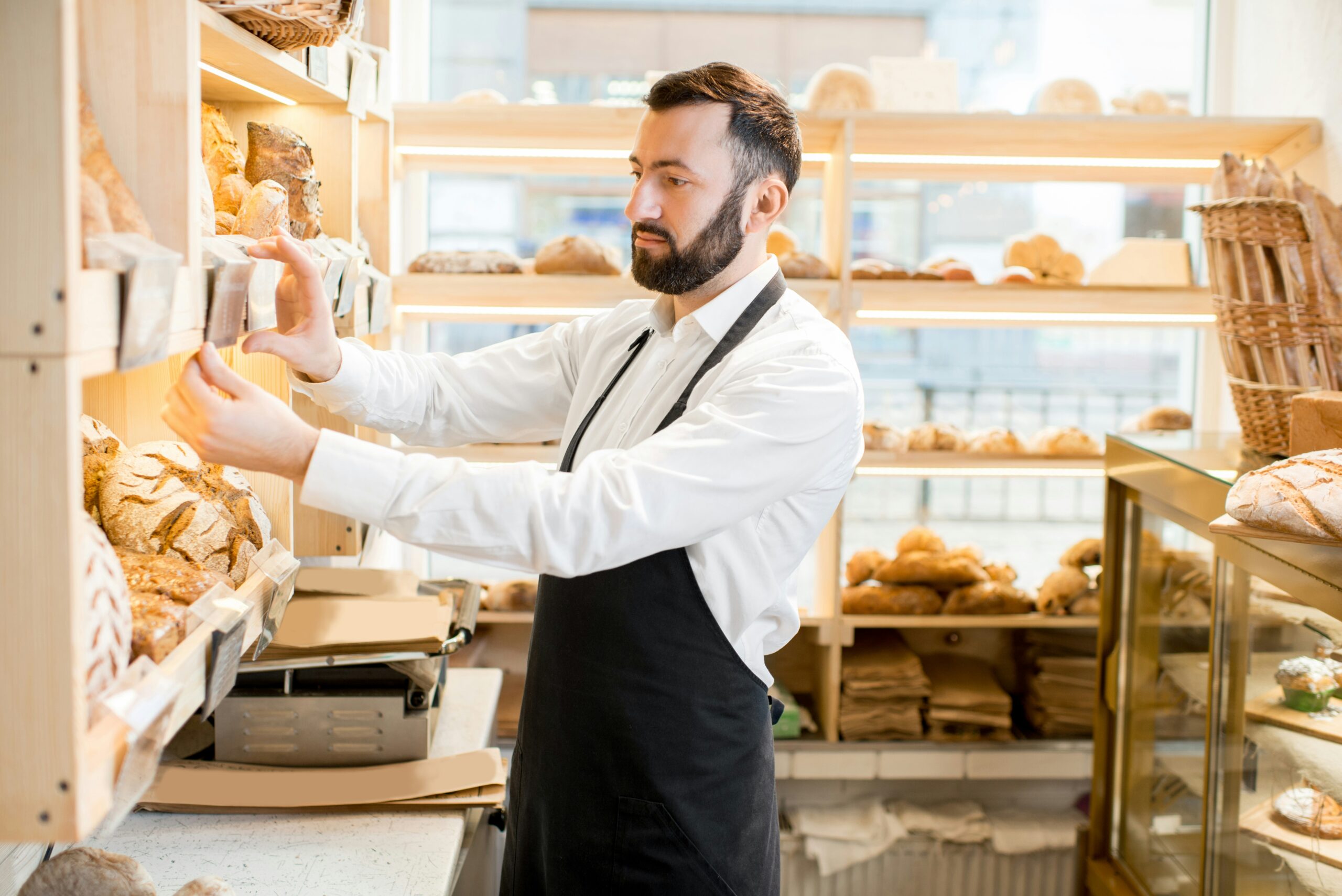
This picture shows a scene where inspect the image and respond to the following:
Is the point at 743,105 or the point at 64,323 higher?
the point at 743,105

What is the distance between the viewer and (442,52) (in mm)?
3285

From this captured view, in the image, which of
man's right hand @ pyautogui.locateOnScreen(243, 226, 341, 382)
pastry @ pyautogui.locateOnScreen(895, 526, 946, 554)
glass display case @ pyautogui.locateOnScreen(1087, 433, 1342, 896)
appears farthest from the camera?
pastry @ pyautogui.locateOnScreen(895, 526, 946, 554)

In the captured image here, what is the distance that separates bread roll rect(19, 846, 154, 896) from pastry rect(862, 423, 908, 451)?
6.79ft

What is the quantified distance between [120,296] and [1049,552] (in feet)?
10.5

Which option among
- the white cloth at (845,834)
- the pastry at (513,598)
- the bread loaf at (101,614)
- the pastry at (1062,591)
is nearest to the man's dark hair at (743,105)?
the bread loaf at (101,614)

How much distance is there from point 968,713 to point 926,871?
1.44 feet

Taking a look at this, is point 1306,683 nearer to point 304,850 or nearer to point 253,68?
point 304,850

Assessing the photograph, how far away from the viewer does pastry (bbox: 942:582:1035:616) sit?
9.47 ft

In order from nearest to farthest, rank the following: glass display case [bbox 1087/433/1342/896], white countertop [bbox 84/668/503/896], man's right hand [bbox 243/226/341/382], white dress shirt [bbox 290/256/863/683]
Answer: white dress shirt [bbox 290/256/863/683] → man's right hand [bbox 243/226/341/382] → white countertop [bbox 84/668/503/896] → glass display case [bbox 1087/433/1342/896]

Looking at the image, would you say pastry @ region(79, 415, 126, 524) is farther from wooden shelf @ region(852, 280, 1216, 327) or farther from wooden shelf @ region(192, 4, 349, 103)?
wooden shelf @ region(852, 280, 1216, 327)

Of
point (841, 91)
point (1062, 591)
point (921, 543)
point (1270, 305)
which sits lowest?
point (1062, 591)

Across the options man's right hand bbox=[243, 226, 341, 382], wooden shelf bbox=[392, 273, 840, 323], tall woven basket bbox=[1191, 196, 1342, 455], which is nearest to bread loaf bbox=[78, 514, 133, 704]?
man's right hand bbox=[243, 226, 341, 382]

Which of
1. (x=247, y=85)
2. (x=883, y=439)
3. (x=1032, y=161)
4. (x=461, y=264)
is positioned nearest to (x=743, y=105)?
(x=247, y=85)

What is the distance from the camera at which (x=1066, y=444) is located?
2949 millimetres
